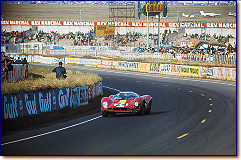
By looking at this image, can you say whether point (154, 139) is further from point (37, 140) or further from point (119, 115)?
point (119, 115)

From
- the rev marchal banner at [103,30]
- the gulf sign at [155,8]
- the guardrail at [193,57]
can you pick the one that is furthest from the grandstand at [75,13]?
the guardrail at [193,57]

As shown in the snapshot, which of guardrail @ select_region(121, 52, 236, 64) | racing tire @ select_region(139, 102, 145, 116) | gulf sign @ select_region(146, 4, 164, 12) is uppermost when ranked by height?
gulf sign @ select_region(146, 4, 164, 12)

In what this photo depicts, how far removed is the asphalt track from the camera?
12.4m

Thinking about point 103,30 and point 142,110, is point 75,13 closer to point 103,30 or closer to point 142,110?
point 103,30

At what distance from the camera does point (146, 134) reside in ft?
49.5

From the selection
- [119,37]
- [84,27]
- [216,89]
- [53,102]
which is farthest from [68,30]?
[53,102]

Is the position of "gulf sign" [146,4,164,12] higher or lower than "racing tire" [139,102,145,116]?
higher

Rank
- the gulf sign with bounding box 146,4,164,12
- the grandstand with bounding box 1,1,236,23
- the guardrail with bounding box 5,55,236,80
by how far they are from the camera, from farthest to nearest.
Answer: the grandstand with bounding box 1,1,236,23 < the gulf sign with bounding box 146,4,164,12 < the guardrail with bounding box 5,55,236,80

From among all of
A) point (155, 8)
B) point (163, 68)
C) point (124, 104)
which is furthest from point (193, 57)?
point (124, 104)

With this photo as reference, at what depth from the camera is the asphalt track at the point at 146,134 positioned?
1244 cm

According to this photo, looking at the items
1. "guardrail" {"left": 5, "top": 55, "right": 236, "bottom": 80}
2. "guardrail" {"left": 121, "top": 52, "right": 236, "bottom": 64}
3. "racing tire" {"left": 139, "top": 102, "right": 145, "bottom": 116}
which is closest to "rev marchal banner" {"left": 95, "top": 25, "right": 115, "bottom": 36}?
"guardrail" {"left": 5, "top": 55, "right": 236, "bottom": 80}

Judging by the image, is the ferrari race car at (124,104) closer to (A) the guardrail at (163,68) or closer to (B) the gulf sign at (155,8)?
(A) the guardrail at (163,68)

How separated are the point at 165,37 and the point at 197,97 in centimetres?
5352

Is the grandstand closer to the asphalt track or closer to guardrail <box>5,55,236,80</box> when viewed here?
guardrail <box>5,55,236,80</box>
